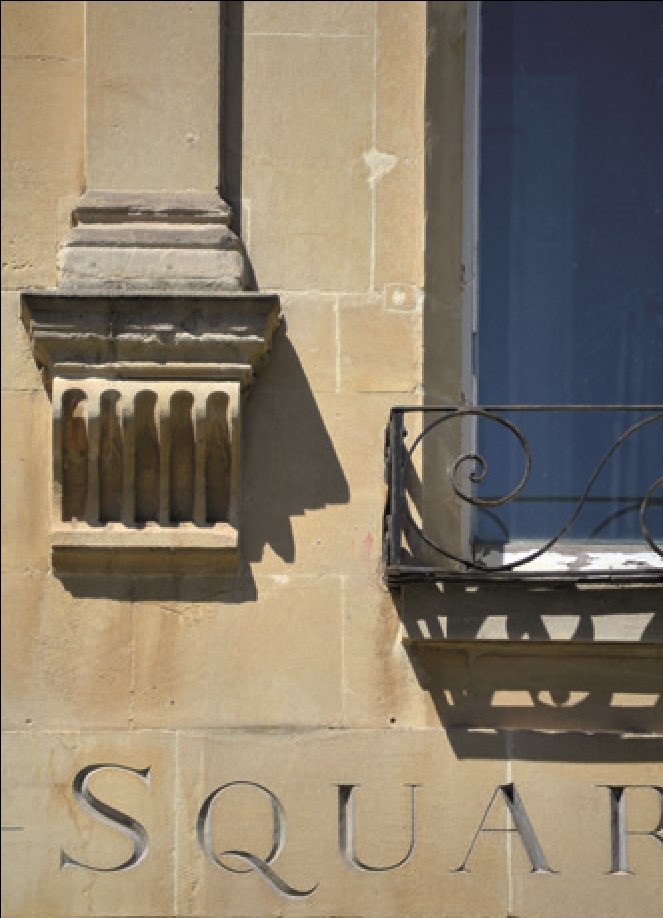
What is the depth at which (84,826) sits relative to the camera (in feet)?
23.6

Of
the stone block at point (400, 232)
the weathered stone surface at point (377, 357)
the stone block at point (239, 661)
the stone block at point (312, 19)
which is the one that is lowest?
the stone block at point (239, 661)

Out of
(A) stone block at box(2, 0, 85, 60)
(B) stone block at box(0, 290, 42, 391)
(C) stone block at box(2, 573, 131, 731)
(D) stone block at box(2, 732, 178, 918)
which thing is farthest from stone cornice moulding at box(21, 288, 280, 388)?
(D) stone block at box(2, 732, 178, 918)

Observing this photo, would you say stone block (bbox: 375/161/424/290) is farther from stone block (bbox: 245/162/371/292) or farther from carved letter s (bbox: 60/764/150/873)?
carved letter s (bbox: 60/764/150/873)

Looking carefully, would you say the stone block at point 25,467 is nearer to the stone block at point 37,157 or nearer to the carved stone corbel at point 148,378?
the carved stone corbel at point 148,378

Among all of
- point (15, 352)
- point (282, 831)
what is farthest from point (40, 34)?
point (282, 831)

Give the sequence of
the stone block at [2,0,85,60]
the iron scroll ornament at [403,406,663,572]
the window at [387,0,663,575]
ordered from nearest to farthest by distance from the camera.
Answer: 1. the iron scroll ornament at [403,406,663,572]
2. the stone block at [2,0,85,60]
3. the window at [387,0,663,575]

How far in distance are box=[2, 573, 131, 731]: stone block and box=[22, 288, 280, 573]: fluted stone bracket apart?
0.12 m

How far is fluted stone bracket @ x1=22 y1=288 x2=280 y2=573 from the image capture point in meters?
7.17

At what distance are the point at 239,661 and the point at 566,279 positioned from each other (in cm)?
203

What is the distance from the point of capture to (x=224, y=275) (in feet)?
23.8

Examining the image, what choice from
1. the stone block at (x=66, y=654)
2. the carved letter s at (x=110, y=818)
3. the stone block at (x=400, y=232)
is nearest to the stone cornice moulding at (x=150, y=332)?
the stone block at (x=400, y=232)

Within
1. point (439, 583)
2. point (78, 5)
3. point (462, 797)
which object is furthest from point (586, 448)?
point (78, 5)

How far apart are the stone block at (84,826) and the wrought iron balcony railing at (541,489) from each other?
133 centimetres

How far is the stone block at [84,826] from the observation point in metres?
7.16
